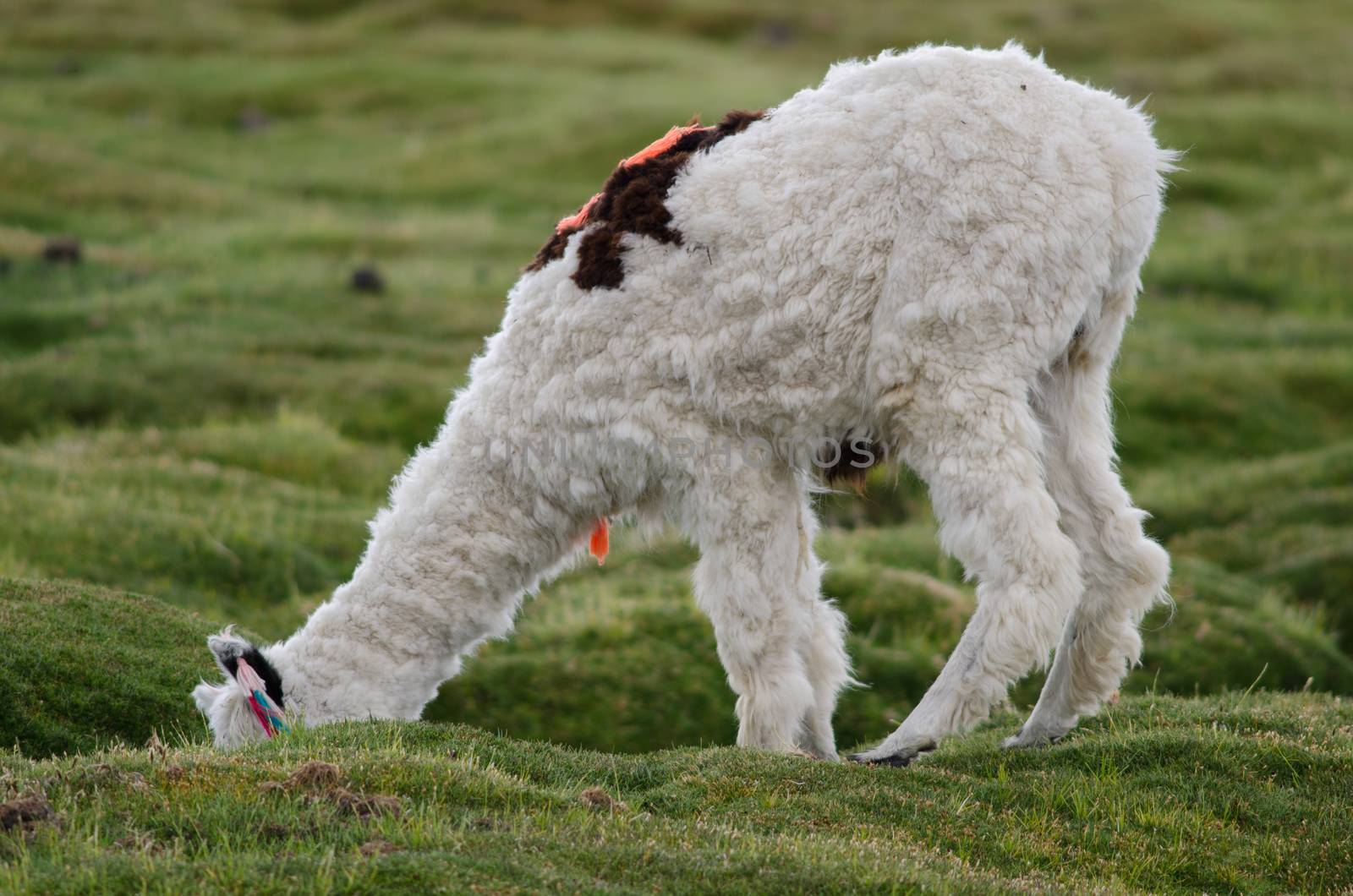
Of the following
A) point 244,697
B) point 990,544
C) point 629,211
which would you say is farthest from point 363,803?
point 629,211

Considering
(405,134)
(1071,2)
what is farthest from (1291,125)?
(405,134)

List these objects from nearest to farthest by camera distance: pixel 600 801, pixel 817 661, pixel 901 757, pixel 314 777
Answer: pixel 314 777, pixel 600 801, pixel 901 757, pixel 817 661

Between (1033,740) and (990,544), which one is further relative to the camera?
(1033,740)

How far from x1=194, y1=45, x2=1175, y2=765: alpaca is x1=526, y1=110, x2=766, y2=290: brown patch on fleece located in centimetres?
2

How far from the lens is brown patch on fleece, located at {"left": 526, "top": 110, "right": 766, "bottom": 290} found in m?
7.10

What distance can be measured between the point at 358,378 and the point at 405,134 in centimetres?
2015

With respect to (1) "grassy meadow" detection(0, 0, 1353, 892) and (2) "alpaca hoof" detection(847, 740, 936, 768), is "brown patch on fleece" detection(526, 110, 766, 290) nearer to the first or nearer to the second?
(1) "grassy meadow" detection(0, 0, 1353, 892)

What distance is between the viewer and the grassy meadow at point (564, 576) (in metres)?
5.62

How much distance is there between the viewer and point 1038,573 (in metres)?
6.50

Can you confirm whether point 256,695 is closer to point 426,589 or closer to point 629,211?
point 426,589

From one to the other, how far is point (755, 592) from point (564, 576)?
8.16 meters

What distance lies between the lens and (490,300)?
23375 mm

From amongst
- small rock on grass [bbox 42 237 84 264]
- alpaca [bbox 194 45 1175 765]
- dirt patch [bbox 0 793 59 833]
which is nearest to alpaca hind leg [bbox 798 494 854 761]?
alpaca [bbox 194 45 1175 765]

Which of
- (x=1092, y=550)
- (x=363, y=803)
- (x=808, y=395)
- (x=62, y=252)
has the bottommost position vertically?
(x=62, y=252)
